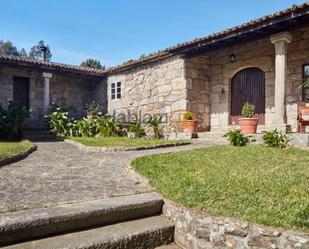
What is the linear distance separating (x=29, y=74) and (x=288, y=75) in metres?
10.6

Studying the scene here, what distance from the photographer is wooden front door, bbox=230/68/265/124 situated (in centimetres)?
987

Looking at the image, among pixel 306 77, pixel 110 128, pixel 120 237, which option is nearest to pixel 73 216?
pixel 120 237

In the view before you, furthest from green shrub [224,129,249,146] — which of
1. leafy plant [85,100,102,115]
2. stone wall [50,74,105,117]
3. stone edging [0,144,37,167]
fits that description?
stone wall [50,74,105,117]

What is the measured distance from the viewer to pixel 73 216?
Result: 2.85m

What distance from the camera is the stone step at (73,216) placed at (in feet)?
8.56

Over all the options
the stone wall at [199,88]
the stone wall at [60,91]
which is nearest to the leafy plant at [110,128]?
the stone wall at [199,88]

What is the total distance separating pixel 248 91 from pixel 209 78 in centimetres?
166

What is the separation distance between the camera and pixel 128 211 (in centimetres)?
320

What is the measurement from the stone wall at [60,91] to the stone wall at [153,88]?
61.2 inches

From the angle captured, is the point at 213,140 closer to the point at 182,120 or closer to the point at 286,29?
the point at 182,120

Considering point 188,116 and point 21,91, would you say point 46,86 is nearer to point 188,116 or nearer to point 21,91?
point 21,91

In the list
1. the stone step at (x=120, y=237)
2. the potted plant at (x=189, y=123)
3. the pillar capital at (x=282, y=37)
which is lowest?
the stone step at (x=120, y=237)

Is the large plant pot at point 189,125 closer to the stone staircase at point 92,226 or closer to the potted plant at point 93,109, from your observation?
the potted plant at point 93,109

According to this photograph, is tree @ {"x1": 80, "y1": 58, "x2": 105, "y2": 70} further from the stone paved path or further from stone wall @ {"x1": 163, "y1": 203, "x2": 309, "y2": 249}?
stone wall @ {"x1": 163, "y1": 203, "x2": 309, "y2": 249}
